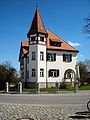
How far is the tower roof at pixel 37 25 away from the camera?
47406 mm

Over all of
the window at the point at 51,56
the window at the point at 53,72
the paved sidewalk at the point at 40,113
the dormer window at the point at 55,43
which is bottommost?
the paved sidewalk at the point at 40,113

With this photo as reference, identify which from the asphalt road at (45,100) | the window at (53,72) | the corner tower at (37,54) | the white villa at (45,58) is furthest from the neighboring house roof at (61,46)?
the asphalt road at (45,100)

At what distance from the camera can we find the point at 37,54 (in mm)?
46656

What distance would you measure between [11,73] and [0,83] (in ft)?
8.69

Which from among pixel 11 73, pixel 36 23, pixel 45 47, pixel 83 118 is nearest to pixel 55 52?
pixel 45 47

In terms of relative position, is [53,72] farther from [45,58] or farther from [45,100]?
[45,100]

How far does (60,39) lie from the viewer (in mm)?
53719

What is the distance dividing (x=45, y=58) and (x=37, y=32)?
5.26 meters

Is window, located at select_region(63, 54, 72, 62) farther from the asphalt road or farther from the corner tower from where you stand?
the asphalt road

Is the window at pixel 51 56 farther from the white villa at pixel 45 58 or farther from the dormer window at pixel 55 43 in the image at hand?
the dormer window at pixel 55 43

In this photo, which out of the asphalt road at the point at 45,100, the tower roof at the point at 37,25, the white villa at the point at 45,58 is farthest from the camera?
the tower roof at the point at 37,25

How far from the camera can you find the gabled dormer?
4691 centimetres

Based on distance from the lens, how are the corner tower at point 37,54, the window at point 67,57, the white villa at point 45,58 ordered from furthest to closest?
the window at point 67,57
the white villa at point 45,58
the corner tower at point 37,54

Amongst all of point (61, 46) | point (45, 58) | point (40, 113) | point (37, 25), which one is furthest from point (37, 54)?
point (40, 113)
